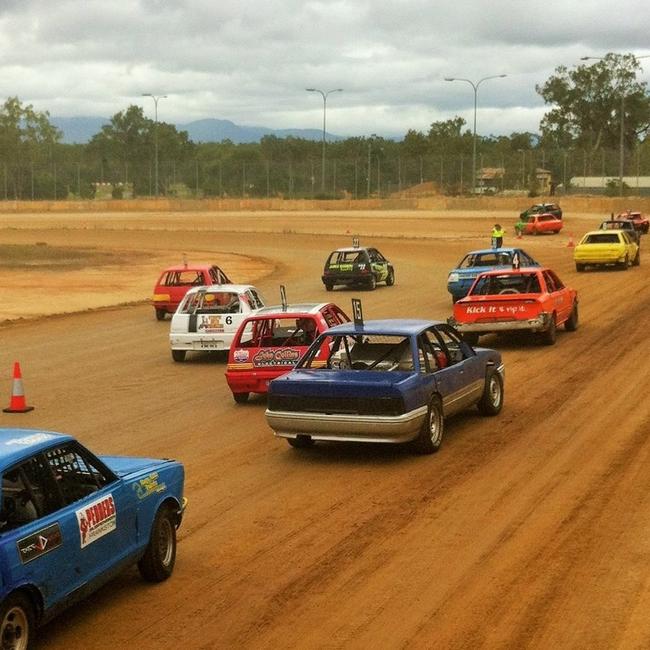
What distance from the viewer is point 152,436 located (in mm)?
14812

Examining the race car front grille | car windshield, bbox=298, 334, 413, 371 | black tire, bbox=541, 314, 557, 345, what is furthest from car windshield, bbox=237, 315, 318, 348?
black tire, bbox=541, 314, 557, 345

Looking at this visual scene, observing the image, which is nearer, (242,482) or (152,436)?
(242,482)

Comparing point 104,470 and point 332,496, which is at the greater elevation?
point 104,470

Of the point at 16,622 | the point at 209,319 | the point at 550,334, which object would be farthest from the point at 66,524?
the point at 550,334

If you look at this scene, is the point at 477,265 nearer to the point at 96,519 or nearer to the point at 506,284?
the point at 506,284

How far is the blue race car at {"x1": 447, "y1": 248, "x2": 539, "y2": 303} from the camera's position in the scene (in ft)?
98.5

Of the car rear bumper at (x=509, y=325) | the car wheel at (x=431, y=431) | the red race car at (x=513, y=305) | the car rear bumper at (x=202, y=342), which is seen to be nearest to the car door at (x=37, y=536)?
the car wheel at (x=431, y=431)

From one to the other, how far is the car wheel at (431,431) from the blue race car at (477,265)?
1649cm

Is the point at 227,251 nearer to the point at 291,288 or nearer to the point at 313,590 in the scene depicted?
the point at 291,288

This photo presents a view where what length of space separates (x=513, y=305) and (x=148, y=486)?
1408cm

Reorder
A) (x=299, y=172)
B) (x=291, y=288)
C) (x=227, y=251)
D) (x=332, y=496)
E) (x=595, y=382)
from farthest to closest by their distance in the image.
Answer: (x=299, y=172) → (x=227, y=251) → (x=291, y=288) → (x=595, y=382) → (x=332, y=496)

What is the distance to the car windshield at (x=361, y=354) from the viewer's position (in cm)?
1346

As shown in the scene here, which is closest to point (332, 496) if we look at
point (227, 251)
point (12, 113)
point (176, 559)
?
point (176, 559)

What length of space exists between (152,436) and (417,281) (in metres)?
27.5
